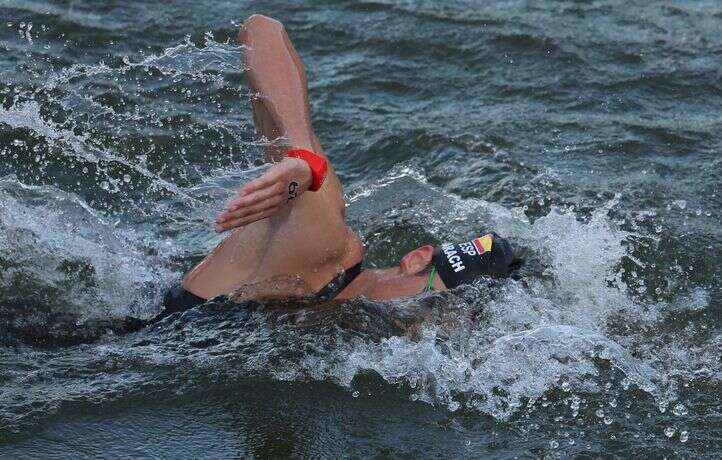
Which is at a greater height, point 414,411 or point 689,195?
point 414,411

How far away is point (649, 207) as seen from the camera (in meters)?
7.21

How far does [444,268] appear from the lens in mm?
5461

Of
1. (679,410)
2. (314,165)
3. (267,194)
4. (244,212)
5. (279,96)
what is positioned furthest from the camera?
(279,96)

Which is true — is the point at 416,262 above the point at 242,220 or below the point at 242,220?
below

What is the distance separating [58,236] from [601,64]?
4.75 m

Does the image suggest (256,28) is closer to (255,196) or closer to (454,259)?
(255,196)

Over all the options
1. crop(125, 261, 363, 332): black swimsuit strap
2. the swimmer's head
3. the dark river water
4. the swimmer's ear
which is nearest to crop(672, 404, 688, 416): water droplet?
the dark river water

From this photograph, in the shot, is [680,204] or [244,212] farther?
[680,204]

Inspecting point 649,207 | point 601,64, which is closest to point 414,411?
point 649,207

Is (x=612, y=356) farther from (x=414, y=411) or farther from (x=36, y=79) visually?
(x=36, y=79)

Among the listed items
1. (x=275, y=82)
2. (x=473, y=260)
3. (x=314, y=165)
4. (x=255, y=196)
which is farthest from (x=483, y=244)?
(x=255, y=196)

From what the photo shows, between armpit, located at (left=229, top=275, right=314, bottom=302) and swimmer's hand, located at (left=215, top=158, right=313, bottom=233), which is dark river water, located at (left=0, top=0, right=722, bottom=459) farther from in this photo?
swimmer's hand, located at (left=215, top=158, right=313, bottom=233)

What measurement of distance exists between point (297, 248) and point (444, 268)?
2.43 feet

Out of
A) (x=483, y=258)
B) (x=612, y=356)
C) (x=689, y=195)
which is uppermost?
(x=483, y=258)
